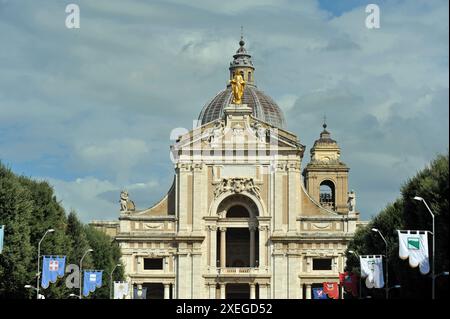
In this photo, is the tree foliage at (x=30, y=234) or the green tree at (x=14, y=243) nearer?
the green tree at (x=14, y=243)

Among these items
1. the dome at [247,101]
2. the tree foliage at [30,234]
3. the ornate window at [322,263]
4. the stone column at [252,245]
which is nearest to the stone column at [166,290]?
the stone column at [252,245]

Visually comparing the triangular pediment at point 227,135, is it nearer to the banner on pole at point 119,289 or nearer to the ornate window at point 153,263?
Answer: the ornate window at point 153,263

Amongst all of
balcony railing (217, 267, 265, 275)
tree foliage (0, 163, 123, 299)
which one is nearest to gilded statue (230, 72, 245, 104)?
balcony railing (217, 267, 265, 275)

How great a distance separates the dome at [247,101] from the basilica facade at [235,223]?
31459 mm

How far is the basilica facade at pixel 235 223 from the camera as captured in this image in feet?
483

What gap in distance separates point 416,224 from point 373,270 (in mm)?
4501

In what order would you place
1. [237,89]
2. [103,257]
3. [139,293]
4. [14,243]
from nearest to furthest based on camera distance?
[14,243]
[103,257]
[139,293]
[237,89]

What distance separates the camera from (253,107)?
7165 inches

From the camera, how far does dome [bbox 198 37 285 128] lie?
597 feet

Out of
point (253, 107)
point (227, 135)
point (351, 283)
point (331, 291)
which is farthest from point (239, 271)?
point (253, 107)

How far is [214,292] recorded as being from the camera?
481 feet

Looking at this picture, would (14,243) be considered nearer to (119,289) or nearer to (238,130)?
(119,289)
